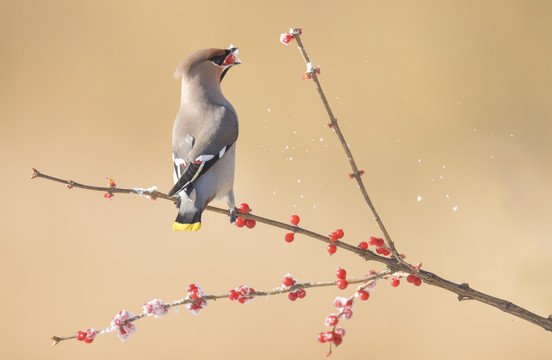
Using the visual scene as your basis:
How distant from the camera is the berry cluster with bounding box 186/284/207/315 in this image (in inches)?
37.9

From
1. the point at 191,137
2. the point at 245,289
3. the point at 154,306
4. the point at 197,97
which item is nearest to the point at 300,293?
the point at 245,289

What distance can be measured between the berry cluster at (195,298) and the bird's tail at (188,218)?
0.34ft

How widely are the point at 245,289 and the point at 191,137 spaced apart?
407mm

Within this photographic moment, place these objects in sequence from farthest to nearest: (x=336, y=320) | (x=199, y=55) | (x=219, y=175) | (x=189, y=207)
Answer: (x=199, y=55)
(x=219, y=175)
(x=189, y=207)
(x=336, y=320)

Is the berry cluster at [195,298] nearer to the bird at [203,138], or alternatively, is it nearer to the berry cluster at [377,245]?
the bird at [203,138]

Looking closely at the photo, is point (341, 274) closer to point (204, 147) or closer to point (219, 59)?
point (204, 147)

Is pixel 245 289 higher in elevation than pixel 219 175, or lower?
lower

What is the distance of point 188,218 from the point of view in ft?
3.43

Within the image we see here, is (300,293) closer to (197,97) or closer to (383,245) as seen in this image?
(383,245)

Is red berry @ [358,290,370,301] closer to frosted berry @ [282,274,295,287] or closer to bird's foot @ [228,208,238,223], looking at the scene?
frosted berry @ [282,274,295,287]

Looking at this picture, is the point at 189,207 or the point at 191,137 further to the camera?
the point at 191,137

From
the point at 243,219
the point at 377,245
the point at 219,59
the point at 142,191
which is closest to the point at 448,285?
the point at 377,245

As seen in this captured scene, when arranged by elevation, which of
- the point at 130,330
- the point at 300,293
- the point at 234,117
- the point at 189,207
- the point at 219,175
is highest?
the point at 234,117

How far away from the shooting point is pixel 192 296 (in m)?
0.96
